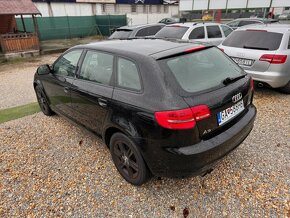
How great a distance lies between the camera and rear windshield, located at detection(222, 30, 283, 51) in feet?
15.2

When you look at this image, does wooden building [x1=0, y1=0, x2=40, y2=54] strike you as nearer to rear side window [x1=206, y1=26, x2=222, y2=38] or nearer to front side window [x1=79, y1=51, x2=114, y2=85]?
rear side window [x1=206, y1=26, x2=222, y2=38]

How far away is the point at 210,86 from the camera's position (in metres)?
2.29

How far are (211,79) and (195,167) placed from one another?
955 mm

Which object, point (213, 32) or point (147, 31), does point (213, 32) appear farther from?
point (147, 31)

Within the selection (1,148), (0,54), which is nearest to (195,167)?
(1,148)

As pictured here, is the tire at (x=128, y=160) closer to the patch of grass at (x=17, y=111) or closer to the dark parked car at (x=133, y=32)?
the patch of grass at (x=17, y=111)

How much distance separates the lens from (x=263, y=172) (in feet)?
9.13

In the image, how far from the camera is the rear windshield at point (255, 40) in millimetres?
4629

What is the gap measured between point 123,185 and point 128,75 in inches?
53.0

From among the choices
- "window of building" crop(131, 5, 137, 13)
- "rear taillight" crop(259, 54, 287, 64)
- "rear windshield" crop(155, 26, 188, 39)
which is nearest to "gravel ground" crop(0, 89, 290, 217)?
"rear taillight" crop(259, 54, 287, 64)

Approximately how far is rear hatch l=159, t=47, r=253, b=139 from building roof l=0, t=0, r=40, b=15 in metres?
12.5

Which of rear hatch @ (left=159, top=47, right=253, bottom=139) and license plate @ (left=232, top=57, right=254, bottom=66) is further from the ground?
rear hatch @ (left=159, top=47, right=253, bottom=139)

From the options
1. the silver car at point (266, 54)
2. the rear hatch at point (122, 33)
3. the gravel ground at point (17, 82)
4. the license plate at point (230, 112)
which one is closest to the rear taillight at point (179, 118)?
the license plate at point (230, 112)

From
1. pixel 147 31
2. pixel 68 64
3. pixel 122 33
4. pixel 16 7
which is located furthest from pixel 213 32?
pixel 16 7
